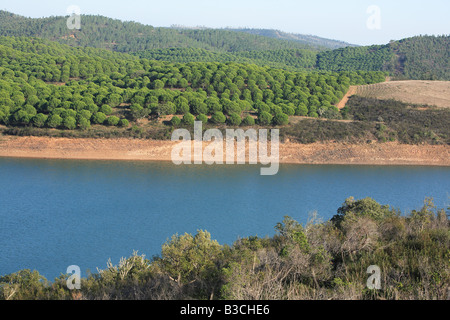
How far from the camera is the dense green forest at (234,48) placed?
6919cm

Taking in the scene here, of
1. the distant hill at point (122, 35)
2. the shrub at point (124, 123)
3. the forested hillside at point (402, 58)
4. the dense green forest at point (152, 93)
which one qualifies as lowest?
the shrub at point (124, 123)

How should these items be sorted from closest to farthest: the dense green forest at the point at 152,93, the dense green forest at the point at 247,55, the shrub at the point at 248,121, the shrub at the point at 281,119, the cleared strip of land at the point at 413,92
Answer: the dense green forest at the point at 152,93 < the shrub at the point at 248,121 < the shrub at the point at 281,119 < the cleared strip of land at the point at 413,92 < the dense green forest at the point at 247,55

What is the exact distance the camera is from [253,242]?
10.4 meters

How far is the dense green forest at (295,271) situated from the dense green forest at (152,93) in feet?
73.6

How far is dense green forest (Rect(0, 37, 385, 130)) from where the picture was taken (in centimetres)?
3200

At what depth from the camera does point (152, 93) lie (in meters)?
34.8

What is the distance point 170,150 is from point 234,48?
83639mm

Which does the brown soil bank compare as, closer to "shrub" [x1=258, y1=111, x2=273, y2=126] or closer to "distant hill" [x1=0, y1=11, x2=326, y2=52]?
"shrub" [x1=258, y1=111, x2=273, y2=126]

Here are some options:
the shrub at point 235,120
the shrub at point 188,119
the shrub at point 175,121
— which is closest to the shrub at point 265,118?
the shrub at point 235,120

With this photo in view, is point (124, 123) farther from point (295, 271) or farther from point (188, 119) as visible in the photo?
point (295, 271)

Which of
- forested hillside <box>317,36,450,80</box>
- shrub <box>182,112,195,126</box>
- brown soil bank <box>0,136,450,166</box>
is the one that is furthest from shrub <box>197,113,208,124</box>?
forested hillside <box>317,36,450,80</box>

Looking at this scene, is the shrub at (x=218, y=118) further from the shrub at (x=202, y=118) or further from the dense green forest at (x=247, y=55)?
the dense green forest at (x=247, y=55)

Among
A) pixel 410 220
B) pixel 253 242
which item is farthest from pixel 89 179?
pixel 410 220
